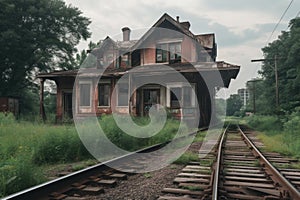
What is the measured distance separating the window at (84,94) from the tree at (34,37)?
1204cm

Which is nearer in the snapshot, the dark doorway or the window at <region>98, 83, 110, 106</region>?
the window at <region>98, 83, 110, 106</region>

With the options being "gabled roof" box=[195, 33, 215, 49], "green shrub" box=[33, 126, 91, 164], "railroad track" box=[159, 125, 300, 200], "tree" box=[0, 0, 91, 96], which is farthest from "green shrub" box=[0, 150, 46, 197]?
"tree" box=[0, 0, 91, 96]

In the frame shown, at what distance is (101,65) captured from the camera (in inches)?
931

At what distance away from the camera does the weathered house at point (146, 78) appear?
18.8m

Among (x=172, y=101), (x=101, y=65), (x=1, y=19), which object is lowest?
(x=172, y=101)

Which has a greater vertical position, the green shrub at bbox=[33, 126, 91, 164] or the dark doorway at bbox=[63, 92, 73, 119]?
the dark doorway at bbox=[63, 92, 73, 119]

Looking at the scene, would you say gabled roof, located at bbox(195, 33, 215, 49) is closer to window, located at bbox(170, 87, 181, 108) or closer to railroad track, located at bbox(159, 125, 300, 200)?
window, located at bbox(170, 87, 181, 108)

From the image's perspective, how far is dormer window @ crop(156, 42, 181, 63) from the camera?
20.6 metres

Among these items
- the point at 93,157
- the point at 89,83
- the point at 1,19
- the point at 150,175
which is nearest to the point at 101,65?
the point at 89,83

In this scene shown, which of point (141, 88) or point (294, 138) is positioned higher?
point (141, 88)

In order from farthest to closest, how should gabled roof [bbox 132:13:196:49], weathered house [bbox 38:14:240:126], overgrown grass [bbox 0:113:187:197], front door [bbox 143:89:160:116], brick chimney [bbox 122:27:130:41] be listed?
brick chimney [bbox 122:27:130:41] → gabled roof [bbox 132:13:196:49] → front door [bbox 143:89:160:116] → weathered house [bbox 38:14:240:126] → overgrown grass [bbox 0:113:187:197]

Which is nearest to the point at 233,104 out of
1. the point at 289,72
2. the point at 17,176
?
the point at 289,72

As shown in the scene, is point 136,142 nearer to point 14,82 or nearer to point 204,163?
point 204,163

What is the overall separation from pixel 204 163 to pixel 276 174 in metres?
1.68
